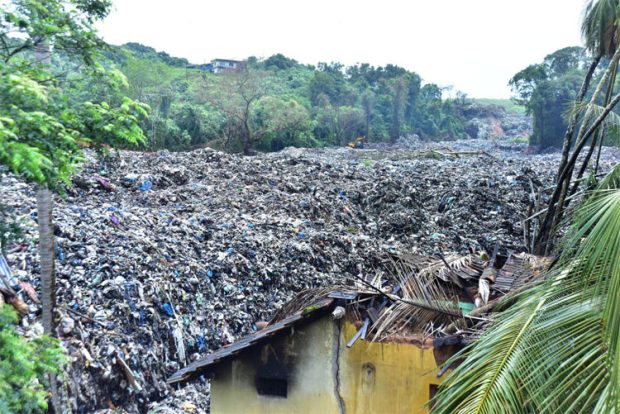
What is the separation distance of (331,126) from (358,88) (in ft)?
37.6

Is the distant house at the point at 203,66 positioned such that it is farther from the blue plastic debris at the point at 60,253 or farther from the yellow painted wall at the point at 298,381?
the yellow painted wall at the point at 298,381

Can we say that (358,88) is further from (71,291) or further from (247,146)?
(71,291)

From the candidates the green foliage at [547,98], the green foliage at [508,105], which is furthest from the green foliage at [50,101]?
the green foliage at [508,105]

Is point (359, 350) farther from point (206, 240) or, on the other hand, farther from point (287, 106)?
point (287, 106)

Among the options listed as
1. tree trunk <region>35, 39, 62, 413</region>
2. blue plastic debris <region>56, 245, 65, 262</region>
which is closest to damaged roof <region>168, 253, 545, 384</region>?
tree trunk <region>35, 39, 62, 413</region>

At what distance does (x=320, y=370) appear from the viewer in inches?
164

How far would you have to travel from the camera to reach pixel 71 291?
7.17 meters

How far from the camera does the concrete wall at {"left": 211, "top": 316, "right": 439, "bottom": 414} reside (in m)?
3.89

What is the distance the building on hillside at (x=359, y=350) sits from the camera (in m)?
3.85

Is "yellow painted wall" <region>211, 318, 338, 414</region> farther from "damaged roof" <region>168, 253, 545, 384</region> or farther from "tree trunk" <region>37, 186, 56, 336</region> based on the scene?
"tree trunk" <region>37, 186, 56, 336</region>

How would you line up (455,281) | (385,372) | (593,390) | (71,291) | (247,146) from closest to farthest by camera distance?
(593,390)
(385,372)
(455,281)
(71,291)
(247,146)

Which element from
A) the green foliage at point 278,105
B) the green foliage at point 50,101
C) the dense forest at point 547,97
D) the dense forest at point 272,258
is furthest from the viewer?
the dense forest at point 547,97

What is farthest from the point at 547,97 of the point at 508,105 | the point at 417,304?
the point at 508,105

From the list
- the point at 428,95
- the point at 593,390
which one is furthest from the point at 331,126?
the point at 593,390
